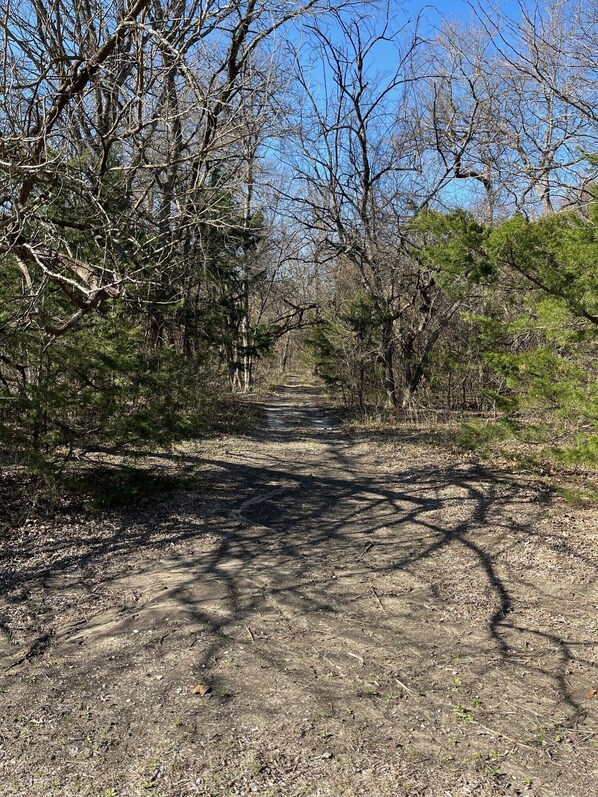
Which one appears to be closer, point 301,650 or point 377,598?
point 301,650

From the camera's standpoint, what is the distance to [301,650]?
376 cm

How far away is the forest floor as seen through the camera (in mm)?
2691

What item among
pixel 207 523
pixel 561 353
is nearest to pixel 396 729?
pixel 207 523

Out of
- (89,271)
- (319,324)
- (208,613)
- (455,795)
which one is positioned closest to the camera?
(455,795)

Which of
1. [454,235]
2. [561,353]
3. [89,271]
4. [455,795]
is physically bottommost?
[455,795]

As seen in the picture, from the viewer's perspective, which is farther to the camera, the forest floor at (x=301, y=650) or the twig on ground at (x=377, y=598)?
the twig on ground at (x=377, y=598)

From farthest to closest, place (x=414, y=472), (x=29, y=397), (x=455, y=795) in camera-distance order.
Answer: (x=414, y=472)
(x=29, y=397)
(x=455, y=795)

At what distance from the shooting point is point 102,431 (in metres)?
6.64

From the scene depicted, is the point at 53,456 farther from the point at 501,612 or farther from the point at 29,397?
the point at 501,612

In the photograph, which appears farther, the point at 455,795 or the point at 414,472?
the point at 414,472

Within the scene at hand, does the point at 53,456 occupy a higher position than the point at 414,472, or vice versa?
the point at 53,456

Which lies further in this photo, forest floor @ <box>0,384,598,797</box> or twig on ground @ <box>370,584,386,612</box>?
twig on ground @ <box>370,584,386,612</box>

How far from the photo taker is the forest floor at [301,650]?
2.69m

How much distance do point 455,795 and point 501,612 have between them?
2.09 meters
